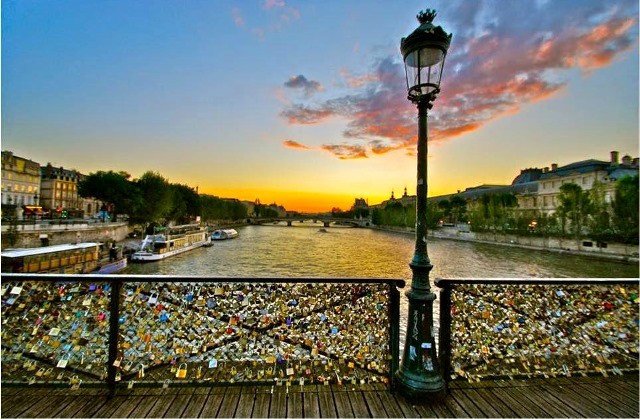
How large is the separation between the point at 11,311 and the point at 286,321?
321 cm

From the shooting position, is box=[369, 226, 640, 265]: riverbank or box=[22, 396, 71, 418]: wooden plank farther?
box=[369, 226, 640, 265]: riverbank

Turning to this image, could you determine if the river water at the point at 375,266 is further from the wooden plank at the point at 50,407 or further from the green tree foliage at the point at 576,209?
the wooden plank at the point at 50,407

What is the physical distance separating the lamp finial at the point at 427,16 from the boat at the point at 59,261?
Result: 1878cm

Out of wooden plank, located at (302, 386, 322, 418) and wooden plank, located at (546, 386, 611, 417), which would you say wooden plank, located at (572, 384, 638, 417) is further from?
wooden plank, located at (302, 386, 322, 418)

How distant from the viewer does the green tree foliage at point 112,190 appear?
54.6m

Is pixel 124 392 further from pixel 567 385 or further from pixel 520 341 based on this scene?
pixel 567 385

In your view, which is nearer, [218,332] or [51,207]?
[218,332]

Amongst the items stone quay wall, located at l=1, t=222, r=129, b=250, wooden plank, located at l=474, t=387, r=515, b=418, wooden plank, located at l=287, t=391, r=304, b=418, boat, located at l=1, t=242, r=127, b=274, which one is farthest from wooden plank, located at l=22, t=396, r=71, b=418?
stone quay wall, located at l=1, t=222, r=129, b=250

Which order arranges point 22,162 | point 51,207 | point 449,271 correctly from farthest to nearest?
point 51,207, point 22,162, point 449,271

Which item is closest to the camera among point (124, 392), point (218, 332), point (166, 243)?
point (124, 392)

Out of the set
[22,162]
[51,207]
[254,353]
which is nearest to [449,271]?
[254,353]

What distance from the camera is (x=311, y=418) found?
328 cm

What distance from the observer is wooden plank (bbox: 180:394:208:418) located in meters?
3.30

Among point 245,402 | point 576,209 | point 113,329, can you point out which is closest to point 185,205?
point 576,209
